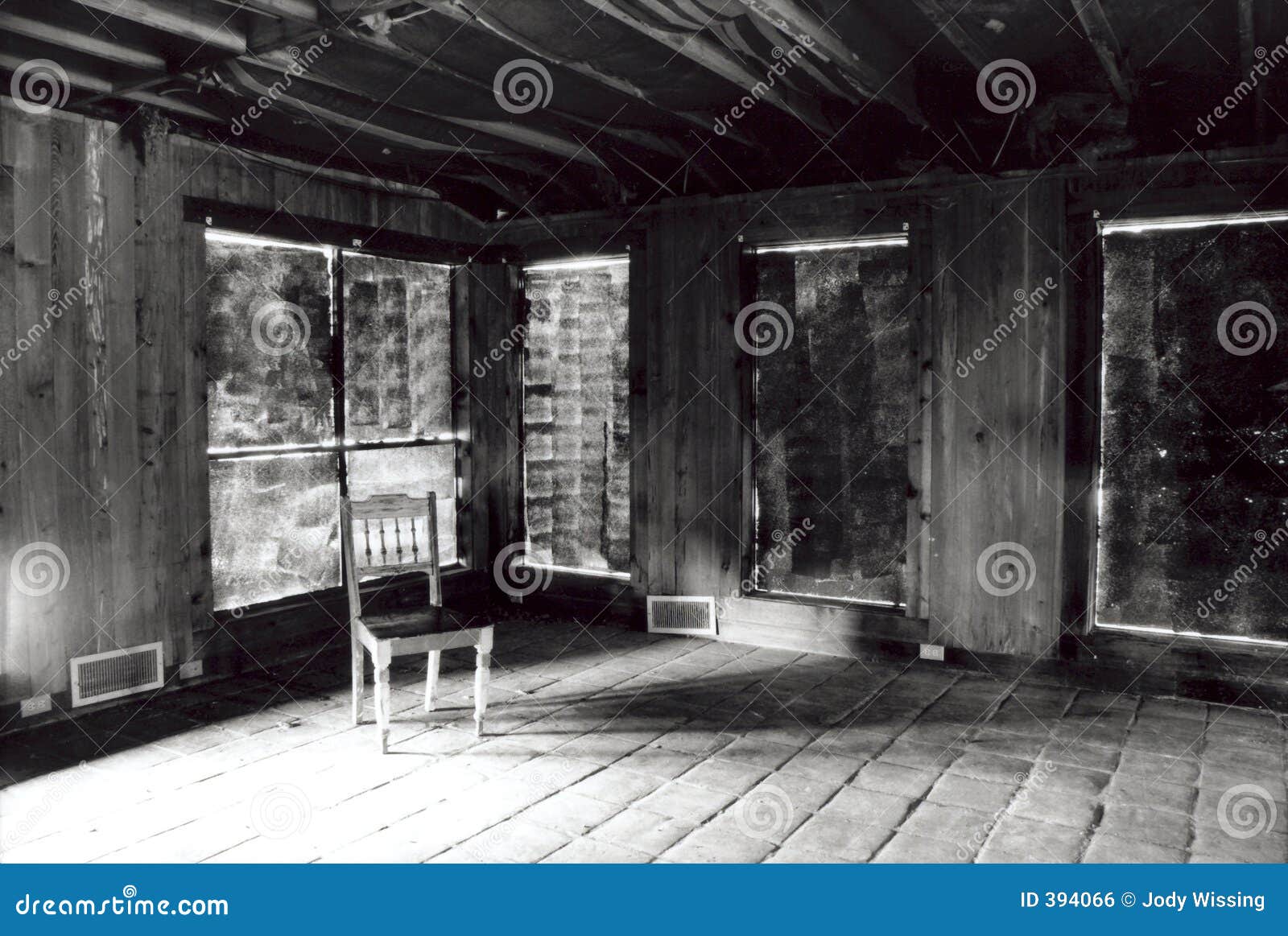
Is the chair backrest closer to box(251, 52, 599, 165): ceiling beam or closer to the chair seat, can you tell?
the chair seat

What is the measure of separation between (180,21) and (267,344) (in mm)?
1998

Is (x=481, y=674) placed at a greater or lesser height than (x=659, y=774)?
greater

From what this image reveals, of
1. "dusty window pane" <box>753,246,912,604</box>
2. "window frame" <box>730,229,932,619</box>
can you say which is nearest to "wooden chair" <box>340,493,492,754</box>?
"dusty window pane" <box>753,246,912,604</box>

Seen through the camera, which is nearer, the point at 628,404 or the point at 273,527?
the point at 273,527

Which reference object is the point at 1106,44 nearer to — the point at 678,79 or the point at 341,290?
the point at 678,79

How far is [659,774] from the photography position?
3746 millimetres

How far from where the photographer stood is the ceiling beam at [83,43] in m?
3.59

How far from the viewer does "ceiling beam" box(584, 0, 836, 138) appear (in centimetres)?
360

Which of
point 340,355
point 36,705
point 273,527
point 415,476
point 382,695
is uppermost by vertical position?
point 340,355

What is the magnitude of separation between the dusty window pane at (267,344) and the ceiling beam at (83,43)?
117cm

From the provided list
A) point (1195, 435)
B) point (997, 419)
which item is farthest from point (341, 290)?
point (1195, 435)

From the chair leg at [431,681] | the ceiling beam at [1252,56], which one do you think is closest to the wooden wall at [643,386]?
the ceiling beam at [1252,56]

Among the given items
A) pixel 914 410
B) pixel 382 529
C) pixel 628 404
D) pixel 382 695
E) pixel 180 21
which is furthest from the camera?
pixel 628 404

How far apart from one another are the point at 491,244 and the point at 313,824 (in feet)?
13.9
